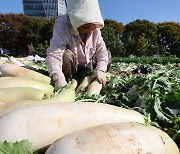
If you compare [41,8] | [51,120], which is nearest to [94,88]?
[51,120]

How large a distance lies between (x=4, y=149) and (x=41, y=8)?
254 ft

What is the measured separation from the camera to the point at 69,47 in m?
3.39

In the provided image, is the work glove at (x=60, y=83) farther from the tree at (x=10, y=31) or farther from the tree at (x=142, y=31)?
the tree at (x=10, y=31)

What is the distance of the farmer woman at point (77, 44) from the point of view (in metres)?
3.02

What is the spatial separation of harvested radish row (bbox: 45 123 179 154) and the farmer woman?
1543 millimetres

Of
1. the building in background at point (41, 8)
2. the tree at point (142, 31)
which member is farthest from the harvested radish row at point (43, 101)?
the building in background at point (41, 8)

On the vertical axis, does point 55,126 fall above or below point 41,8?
below

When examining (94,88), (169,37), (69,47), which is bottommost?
(169,37)

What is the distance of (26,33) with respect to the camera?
43375mm

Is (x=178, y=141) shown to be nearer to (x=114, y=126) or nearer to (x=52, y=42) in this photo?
(x=114, y=126)

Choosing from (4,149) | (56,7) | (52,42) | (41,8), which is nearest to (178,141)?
(4,149)

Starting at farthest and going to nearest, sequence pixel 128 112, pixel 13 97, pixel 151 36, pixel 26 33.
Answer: pixel 151 36, pixel 26 33, pixel 13 97, pixel 128 112

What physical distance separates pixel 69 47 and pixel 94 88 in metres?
0.77

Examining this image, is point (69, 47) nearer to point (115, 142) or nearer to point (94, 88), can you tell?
point (94, 88)
